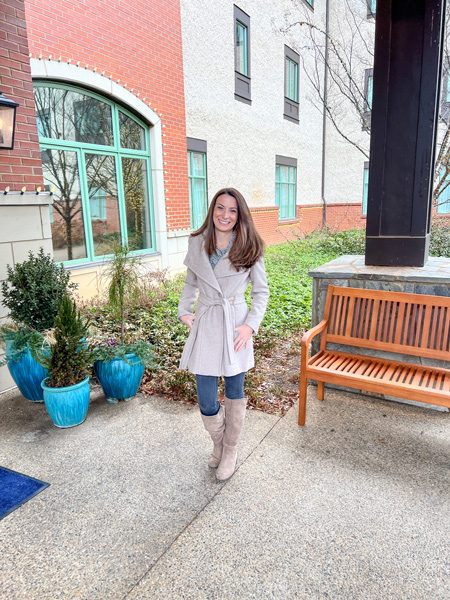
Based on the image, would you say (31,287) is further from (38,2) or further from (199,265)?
(38,2)

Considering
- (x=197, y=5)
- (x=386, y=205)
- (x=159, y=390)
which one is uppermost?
(x=197, y=5)

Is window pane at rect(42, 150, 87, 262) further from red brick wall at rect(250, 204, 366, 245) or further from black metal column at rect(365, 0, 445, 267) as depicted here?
red brick wall at rect(250, 204, 366, 245)

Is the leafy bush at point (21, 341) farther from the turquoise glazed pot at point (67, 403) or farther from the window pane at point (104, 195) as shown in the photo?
the window pane at point (104, 195)

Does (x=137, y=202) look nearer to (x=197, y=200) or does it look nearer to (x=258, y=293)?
(x=197, y=200)

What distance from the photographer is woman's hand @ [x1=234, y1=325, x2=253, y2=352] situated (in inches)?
95.8

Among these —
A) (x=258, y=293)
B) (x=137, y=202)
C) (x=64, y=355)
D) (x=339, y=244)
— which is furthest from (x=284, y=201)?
(x=258, y=293)

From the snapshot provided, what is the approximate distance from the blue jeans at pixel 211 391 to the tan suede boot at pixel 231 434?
0.05 metres

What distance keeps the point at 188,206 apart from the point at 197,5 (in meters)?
4.89

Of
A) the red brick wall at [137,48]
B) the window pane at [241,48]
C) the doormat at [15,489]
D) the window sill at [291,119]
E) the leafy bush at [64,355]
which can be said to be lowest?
the doormat at [15,489]

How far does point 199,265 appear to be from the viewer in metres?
2.48

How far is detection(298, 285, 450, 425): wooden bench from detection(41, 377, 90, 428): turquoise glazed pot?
1.80 m

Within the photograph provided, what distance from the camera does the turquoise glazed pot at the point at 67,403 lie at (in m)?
3.26

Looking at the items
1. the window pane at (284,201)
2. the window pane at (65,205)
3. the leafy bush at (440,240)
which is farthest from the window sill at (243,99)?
the window pane at (65,205)

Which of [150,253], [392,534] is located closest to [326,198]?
[150,253]
